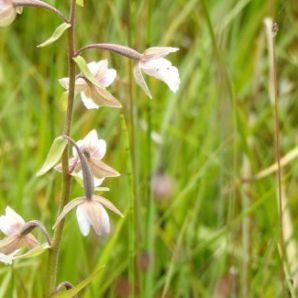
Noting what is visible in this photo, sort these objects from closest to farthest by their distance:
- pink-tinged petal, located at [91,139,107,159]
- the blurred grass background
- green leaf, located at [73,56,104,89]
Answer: green leaf, located at [73,56,104,89], pink-tinged petal, located at [91,139,107,159], the blurred grass background

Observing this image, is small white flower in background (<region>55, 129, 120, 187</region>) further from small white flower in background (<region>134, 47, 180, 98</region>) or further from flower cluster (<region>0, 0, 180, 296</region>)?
small white flower in background (<region>134, 47, 180, 98</region>)

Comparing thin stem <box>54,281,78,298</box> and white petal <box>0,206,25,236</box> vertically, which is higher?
white petal <box>0,206,25,236</box>

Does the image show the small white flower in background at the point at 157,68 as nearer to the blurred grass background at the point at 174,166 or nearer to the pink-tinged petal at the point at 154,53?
the pink-tinged petal at the point at 154,53

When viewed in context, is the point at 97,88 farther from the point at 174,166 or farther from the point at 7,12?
the point at 174,166

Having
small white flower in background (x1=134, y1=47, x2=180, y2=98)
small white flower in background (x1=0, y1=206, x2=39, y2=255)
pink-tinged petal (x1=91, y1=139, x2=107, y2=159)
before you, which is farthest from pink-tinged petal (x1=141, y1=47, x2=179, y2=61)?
small white flower in background (x1=0, y1=206, x2=39, y2=255)

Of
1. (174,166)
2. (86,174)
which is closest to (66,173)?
(86,174)

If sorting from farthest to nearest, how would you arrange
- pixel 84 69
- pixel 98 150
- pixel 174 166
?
pixel 174 166 < pixel 98 150 < pixel 84 69
